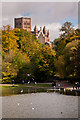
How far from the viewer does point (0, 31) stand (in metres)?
76.6

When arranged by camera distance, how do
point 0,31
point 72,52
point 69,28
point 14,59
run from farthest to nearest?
point 69,28 < point 0,31 < point 14,59 < point 72,52

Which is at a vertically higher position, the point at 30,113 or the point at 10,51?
the point at 10,51

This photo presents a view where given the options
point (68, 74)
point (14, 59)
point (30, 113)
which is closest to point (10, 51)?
point (14, 59)

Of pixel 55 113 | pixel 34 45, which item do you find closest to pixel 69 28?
pixel 34 45

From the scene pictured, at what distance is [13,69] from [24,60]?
4175 mm

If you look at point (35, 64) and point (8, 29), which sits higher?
point (8, 29)

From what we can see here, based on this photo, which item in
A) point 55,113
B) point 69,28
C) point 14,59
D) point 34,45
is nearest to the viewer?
point 55,113

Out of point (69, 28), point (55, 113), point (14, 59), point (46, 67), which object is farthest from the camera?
point (69, 28)

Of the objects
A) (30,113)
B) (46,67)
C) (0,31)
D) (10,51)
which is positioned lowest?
(30,113)

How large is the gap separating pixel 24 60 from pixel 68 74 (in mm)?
17982

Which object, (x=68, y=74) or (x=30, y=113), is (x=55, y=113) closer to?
(x=30, y=113)

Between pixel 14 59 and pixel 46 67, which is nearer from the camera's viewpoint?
pixel 46 67

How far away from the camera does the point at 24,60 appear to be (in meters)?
68.9

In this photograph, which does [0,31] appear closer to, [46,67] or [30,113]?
[46,67]
